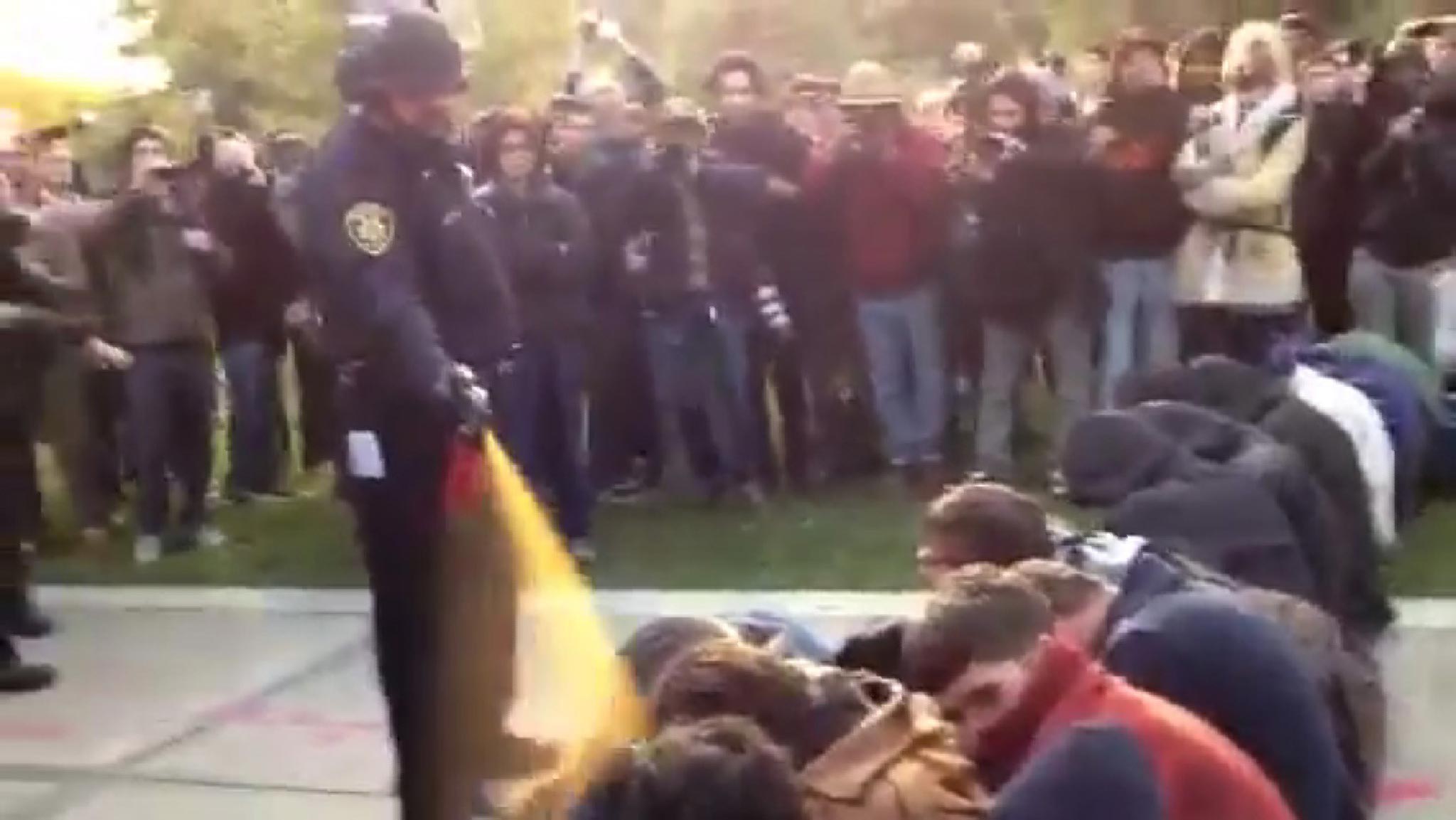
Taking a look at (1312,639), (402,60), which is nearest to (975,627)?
(1312,639)

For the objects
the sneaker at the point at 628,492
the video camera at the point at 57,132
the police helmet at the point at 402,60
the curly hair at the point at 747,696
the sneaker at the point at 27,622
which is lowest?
the sneaker at the point at 628,492

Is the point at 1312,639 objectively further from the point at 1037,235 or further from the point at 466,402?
the point at 1037,235

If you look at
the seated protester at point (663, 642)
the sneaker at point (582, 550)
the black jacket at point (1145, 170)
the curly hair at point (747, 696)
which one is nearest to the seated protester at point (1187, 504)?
the seated protester at point (663, 642)

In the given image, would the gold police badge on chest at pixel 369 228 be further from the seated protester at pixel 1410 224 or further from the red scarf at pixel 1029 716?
the seated protester at pixel 1410 224

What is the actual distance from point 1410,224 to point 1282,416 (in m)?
4.01

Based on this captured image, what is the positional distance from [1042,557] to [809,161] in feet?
18.4

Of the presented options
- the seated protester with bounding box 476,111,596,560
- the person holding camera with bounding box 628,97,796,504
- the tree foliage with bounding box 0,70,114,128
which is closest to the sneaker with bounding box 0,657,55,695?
the seated protester with bounding box 476,111,596,560

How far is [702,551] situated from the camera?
8156 millimetres

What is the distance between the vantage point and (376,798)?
5.53m

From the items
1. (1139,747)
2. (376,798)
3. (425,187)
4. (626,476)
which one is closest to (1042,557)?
(1139,747)

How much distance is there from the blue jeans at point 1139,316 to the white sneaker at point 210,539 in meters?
3.60

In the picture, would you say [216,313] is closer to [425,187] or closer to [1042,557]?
[425,187]

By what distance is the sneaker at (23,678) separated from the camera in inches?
274

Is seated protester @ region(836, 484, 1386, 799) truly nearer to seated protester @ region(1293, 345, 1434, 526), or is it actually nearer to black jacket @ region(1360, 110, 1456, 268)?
seated protester @ region(1293, 345, 1434, 526)
